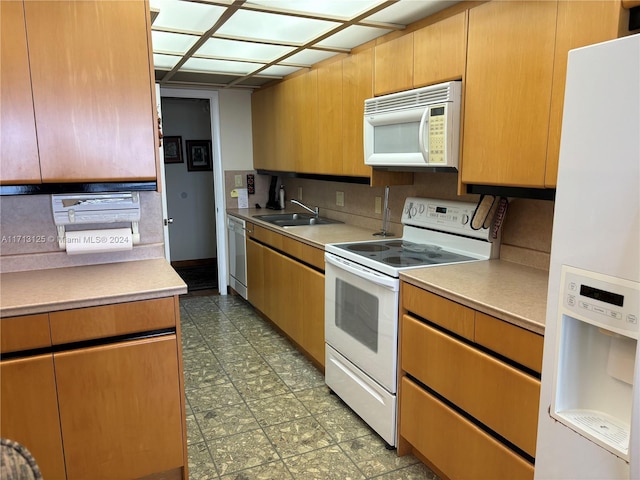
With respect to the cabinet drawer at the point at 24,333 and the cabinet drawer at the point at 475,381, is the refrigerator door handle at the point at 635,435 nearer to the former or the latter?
the cabinet drawer at the point at 475,381

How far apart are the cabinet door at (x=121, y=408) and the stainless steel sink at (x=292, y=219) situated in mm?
1961

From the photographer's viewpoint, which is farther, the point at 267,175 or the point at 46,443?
the point at 267,175

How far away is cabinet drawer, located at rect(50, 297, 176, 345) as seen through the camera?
1.75m

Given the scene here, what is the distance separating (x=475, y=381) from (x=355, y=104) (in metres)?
1.90

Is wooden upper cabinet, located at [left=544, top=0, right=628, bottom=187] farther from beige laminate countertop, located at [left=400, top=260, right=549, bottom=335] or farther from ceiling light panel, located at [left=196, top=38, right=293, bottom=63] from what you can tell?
ceiling light panel, located at [left=196, top=38, right=293, bottom=63]

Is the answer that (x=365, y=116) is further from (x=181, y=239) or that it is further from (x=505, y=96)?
(x=181, y=239)

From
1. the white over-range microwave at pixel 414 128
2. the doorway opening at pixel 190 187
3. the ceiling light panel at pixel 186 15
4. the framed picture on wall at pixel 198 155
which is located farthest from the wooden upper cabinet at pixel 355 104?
the framed picture on wall at pixel 198 155

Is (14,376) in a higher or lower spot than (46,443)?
higher

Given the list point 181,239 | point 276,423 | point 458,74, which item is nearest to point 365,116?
point 458,74

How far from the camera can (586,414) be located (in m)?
1.27

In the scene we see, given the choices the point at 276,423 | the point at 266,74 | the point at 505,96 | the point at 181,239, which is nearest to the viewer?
the point at 505,96

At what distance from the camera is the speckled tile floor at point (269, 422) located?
2.13 meters

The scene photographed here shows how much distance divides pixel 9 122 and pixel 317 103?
6.81 feet

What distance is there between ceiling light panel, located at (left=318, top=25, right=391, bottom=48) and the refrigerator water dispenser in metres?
1.87
